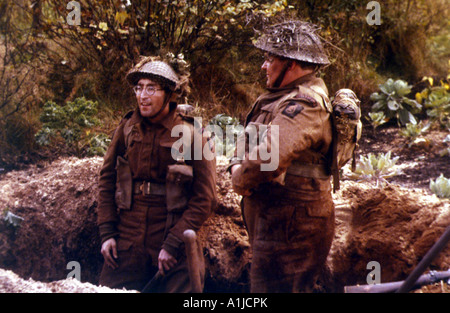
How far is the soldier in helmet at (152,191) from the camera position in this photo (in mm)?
3346

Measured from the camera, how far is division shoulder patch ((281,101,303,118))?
111 inches

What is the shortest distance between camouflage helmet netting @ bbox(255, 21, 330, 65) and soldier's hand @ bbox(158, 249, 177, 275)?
55.6 inches

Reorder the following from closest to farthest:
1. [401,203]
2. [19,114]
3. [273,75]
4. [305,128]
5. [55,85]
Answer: [305,128] → [273,75] → [401,203] → [19,114] → [55,85]

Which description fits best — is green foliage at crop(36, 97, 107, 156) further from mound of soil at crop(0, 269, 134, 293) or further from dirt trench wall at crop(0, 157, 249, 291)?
mound of soil at crop(0, 269, 134, 293)

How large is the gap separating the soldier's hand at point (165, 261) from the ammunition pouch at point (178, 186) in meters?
0.27

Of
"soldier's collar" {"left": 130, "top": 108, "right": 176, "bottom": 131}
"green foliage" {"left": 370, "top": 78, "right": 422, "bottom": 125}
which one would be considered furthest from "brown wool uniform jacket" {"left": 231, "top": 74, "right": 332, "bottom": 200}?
"green foliage" {"left": 370, "top": 78, "right": 422, "bottom": 125}

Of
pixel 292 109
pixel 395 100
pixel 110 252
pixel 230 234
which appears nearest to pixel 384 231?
pixel 230 234

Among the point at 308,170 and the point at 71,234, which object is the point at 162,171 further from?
the point at 71,234

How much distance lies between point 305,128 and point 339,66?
147 inches
